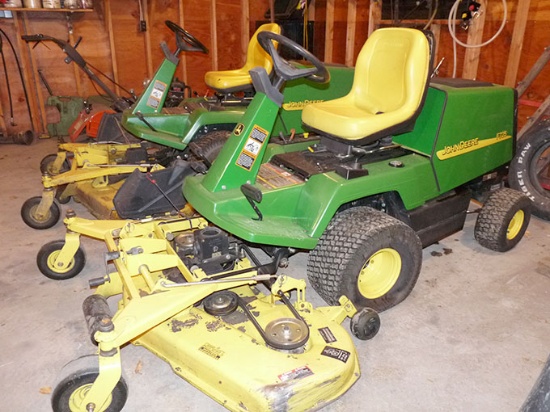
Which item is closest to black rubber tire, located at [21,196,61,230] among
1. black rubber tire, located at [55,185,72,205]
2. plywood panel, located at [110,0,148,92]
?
black rubber tire, located at [55,185,72,205]

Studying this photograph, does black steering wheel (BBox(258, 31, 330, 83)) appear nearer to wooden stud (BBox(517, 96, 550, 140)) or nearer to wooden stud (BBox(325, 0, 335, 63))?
wooden stud (BBox(517, 96, 550, 140))

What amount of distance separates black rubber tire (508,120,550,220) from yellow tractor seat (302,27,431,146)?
1.77 m

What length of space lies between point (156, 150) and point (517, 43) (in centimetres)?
351

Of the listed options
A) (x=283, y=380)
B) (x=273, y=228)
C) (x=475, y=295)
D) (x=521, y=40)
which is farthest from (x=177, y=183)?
(x=521, y=40)

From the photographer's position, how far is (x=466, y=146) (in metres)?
3.18

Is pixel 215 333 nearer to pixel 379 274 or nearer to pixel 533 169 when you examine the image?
pixel 379 274

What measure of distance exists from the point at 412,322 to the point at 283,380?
1.14m

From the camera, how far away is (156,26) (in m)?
7.05

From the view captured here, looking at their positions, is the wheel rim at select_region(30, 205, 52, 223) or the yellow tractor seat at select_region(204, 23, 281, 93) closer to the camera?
A: the wheel rim at select_region(30, 205, 52, 223)

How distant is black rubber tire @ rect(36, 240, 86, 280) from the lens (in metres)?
3.05

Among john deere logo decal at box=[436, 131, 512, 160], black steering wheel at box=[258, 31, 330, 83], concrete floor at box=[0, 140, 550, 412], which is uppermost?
black steering wheel at box=[258, 31, 330, 83]

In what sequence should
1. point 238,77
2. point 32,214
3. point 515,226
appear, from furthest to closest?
point 238,77, point 32,214, point 515,226

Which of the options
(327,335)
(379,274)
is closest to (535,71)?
(379,274)

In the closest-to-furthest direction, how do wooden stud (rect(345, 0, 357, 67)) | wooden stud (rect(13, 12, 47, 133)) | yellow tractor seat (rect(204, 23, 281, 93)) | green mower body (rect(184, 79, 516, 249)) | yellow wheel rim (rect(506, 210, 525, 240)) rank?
green mower body (rect(184, 79, 516, 249)), yellow wheel rim (rect(506, 210, 525, 240)), yellow tractor seat (rect(204, 23, 281, 93)), wooden stud (rect(345, 0, 357, 67)), wooden stud (rect(13, 12, 47, 133))
